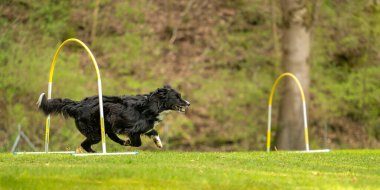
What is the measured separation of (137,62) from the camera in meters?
27.1

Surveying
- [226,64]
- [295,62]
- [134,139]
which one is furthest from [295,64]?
[134,139]

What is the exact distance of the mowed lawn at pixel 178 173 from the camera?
990 cm

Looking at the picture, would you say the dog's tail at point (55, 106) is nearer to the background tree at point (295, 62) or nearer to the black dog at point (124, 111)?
the black dog at point (124, 111)

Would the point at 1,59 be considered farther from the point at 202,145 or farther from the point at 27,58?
the point at 202,145

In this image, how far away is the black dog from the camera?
13383mm

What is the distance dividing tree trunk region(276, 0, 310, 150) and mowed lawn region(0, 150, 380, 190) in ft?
34.4

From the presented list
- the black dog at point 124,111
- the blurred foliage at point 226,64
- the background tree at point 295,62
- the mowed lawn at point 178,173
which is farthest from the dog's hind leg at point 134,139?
the blurred foliage at point 226,64

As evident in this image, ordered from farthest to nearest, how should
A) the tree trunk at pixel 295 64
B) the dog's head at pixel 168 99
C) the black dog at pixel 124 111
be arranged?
the tree trunk at pixel 295 64 < the dog's head at pixel 168 99 < the black dog at pixel 124 111

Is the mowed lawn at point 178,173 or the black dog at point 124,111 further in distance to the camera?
the black dog at point 124,111

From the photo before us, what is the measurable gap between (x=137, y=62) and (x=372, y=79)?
7264 mm

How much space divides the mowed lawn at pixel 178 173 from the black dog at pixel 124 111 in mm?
1045

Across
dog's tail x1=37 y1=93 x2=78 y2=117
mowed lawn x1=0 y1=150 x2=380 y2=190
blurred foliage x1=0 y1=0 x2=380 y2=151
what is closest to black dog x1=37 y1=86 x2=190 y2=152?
dog's tail x1=37 y1=93 x2=78 y2=117

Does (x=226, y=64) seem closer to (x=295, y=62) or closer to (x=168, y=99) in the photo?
(x=295, y=62)

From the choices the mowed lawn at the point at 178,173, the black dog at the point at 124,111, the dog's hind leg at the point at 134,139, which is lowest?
the mowed lawn at the point at 178,173
